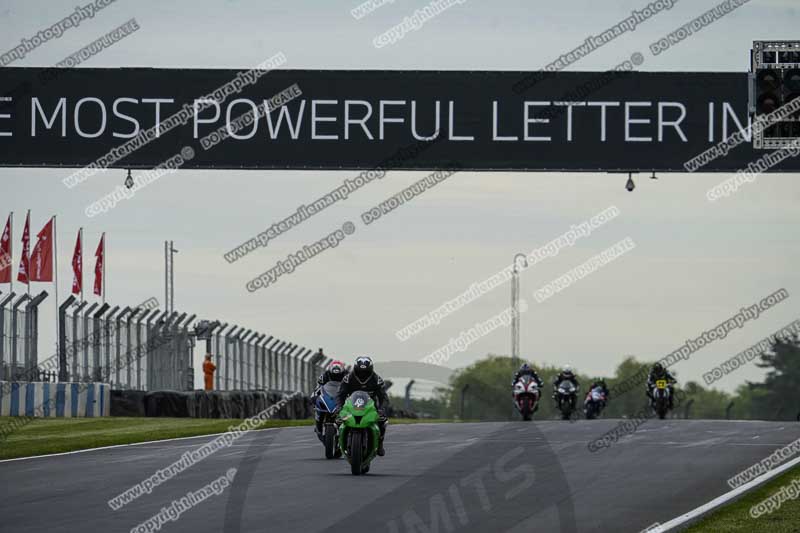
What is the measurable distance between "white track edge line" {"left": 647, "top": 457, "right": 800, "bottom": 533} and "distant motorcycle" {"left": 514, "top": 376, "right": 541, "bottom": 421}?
1598 centimetres

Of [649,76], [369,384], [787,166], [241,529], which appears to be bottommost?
[241,529]

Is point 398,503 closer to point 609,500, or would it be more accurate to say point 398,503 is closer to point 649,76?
point 609,500

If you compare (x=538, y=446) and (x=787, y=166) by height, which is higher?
(x=787, y=166)

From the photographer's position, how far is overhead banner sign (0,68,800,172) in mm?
25188

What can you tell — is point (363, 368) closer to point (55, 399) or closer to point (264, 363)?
point (55, 399)

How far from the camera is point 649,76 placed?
25266mm

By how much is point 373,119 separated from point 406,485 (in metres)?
10.6

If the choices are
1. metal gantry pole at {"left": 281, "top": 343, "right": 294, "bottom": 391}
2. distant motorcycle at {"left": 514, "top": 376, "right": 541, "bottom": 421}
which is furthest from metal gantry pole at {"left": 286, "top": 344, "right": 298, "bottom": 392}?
distant motorcycle at {"left": 514, "top": 376, "right": 541, "bottom": 421}

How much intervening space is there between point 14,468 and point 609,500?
6.89 meters

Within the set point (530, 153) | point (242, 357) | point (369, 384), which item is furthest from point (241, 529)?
point (242, 357)

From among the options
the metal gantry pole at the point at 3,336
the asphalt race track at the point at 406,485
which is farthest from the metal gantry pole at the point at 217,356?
the asphalt race track at the point at 406,485

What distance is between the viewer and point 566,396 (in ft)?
124

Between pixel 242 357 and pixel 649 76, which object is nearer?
pixel 649 76

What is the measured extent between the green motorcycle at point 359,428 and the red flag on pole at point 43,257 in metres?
24.3
